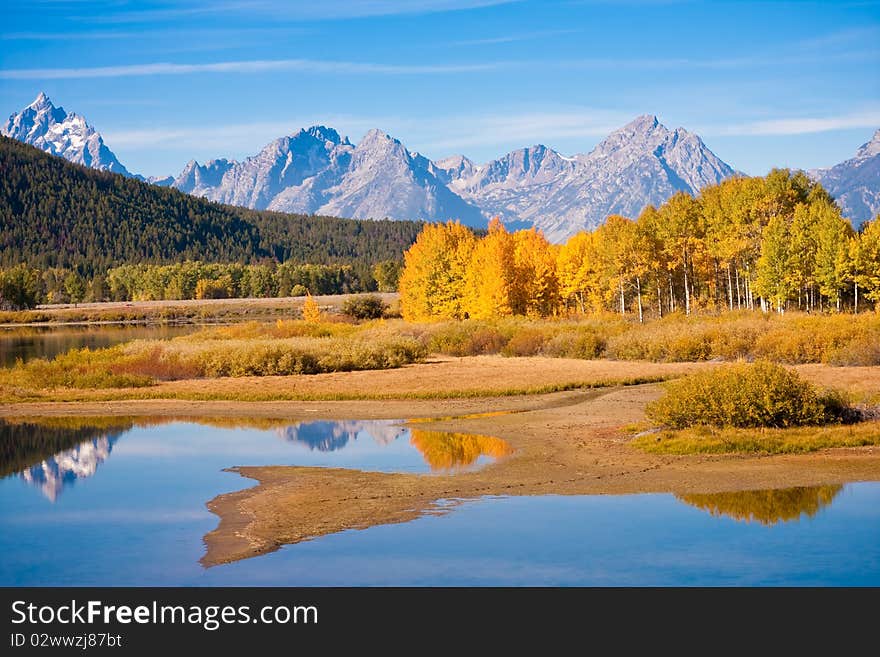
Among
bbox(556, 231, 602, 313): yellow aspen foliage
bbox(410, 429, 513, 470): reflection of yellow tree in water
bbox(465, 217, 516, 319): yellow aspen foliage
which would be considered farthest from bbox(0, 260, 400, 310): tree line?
bbox(410, 429, 513, 470): reflection of yellow tree in water

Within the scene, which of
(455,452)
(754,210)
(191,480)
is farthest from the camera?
(754,210)

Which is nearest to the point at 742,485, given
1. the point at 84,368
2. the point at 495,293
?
the point at 84,368

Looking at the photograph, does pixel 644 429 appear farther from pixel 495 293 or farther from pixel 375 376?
pixel 495 293

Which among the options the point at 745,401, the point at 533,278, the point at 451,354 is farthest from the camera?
the point at 533,278

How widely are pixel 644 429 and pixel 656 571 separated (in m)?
11.3

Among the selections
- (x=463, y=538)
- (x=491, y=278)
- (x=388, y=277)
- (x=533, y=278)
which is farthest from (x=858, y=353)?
(x=388, y=277)

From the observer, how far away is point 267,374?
146 feet

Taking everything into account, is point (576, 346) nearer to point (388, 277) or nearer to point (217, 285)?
point (388, 277)

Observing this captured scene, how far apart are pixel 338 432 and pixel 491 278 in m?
44.1

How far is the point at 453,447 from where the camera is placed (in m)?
25.6

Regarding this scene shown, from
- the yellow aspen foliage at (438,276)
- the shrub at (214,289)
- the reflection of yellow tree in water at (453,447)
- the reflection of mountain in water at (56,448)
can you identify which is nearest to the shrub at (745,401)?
the reflection of yellow tree in water at (453,447)

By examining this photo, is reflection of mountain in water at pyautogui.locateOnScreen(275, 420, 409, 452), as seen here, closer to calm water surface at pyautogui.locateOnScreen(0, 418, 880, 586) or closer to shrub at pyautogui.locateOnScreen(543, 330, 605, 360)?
calm water surface at pyautogui.locateOnScreen(0, 418, 880, 586)

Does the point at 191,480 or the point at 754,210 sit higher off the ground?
the point at 754,210
